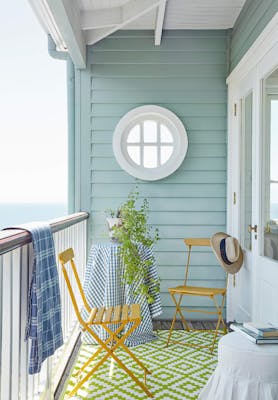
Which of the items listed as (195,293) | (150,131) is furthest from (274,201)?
(150,131)

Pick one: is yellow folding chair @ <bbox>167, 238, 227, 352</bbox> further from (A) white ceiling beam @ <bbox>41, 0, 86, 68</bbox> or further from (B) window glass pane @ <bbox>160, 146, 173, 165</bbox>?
(A) white ceiling beam @ <bbox>41, 0, 86, 68</bbox>

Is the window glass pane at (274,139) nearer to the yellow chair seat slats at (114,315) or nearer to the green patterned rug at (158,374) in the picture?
the yellow chair seat slats at (114,315)

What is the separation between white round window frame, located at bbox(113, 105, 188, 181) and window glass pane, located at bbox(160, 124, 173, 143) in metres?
0.05

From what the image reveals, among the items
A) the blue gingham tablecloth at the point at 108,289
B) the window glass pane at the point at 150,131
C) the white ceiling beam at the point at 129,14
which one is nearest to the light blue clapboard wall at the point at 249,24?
the white ceiling beam at the point at 129,14

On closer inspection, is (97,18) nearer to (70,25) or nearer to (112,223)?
(70,25)

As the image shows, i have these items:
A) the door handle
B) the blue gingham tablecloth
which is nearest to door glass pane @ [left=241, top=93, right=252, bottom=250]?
the door handle

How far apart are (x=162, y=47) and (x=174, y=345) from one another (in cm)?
291

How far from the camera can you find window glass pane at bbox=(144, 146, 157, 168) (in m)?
4.90

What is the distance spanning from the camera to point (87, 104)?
4891 mm

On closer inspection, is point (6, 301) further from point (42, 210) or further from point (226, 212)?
point (42, 210)

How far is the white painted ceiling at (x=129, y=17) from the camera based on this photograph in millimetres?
4008

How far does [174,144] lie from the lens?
4863 mm

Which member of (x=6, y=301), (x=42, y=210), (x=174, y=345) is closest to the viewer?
(x=6, y=301)

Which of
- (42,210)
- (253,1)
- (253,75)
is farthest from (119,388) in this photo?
(42,210)
